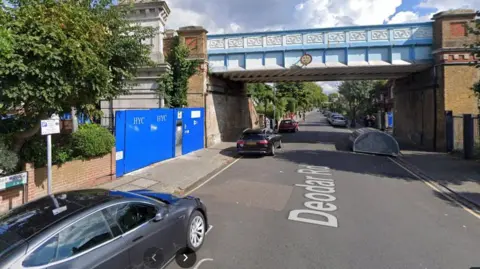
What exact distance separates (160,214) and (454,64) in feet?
60.6

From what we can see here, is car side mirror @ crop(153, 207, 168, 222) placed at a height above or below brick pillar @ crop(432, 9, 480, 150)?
below

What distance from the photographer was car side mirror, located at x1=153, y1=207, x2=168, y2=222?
3.96 m

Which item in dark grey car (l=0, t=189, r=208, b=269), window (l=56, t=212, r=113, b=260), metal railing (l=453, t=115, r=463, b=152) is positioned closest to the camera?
dark grey car (l=0, t=189, r=208, b=269)

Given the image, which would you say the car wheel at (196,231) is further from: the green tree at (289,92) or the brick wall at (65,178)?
the green tree at (289,92)

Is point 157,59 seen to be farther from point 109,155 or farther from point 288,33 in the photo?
point 109,155

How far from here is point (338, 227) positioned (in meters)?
5.74

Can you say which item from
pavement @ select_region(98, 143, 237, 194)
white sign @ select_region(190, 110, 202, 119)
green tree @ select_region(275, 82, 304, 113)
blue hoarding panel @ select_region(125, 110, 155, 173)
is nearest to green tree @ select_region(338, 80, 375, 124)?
green tree @ select_region(275, 82, 304, 113)

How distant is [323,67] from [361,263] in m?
15.5

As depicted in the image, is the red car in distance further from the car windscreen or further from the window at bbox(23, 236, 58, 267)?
the window at bbox(23, 236, 58, 267)

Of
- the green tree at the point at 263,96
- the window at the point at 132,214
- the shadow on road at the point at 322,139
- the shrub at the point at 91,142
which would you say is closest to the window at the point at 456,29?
the shadow on road at the point at 322,139

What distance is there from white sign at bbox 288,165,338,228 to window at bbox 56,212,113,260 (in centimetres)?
394

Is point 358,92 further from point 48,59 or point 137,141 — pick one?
point 48,59

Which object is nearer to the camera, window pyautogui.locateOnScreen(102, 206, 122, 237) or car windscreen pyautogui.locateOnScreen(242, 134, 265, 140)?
window pyautogui.locateOnScreen(102, 206, 122, 237)

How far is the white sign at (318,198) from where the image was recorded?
618 centimetres
